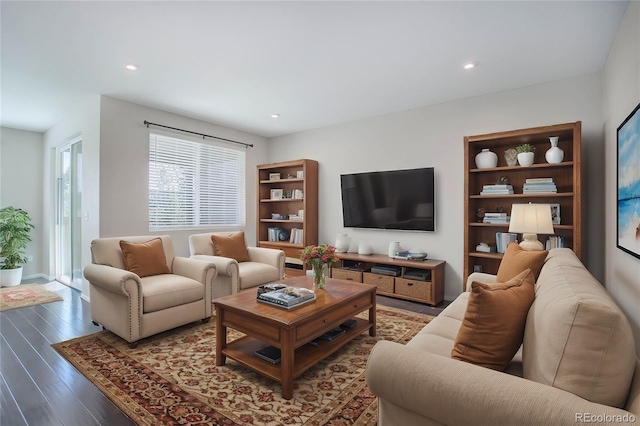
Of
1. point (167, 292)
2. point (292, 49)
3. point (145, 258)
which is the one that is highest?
point (292, 49)

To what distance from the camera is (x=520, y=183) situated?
364cm

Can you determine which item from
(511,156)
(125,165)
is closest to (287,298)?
(511,156)

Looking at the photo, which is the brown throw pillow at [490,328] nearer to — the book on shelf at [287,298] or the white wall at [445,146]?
the book on shelf at [287,298]

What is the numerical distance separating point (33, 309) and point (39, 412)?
8.31 ft

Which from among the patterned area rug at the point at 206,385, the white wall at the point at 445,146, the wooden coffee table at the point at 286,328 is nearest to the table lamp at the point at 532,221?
the white wall at the point at 445,146

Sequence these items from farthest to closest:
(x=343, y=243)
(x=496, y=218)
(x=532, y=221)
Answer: (x=343, y=243)
(x=496, y=218)
(x=532, y=221)

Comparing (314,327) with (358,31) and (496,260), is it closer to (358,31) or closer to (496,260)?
(358,31)

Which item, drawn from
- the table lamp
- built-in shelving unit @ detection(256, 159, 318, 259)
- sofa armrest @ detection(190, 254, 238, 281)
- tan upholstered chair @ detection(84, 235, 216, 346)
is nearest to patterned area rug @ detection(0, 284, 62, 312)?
tan upholstered chair @ detection(84, 235, 216, 346)

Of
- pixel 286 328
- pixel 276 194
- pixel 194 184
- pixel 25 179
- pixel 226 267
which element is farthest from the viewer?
pixel 276 194

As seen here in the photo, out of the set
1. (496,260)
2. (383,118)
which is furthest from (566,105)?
(383,118)

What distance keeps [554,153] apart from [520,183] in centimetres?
52

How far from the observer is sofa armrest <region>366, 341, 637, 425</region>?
2.90 ft

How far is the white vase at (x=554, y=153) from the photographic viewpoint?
125 inches

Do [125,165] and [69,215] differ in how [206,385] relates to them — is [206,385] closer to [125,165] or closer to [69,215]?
[125,165]
